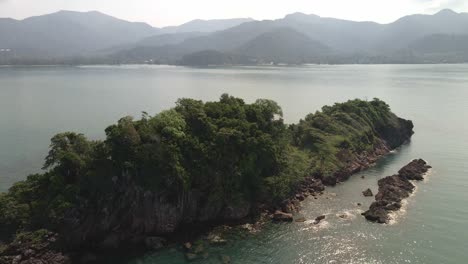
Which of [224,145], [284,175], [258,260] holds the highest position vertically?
[224,145]

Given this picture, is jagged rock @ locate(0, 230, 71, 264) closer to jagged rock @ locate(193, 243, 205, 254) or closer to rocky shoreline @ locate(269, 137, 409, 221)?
jagged rock @ locate(193, 243, 205, 254)

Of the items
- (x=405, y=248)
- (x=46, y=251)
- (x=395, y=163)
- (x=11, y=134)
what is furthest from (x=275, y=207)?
(x=11, y=134)

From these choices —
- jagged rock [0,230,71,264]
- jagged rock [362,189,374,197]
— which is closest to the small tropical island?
jagged rock [0,230,71,264]

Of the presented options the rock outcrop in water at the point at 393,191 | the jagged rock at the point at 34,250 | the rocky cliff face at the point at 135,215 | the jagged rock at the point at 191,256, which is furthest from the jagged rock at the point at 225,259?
the rock outcrop in water at the point at 393,191

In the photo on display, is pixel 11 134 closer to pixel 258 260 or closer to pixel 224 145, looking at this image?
pixel 224 145

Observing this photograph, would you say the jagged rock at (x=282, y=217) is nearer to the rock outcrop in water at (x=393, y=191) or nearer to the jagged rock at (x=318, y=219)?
the jagged rock at (x=318, y=219)

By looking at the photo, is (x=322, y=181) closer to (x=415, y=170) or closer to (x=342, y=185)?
(x=342, y=185)
